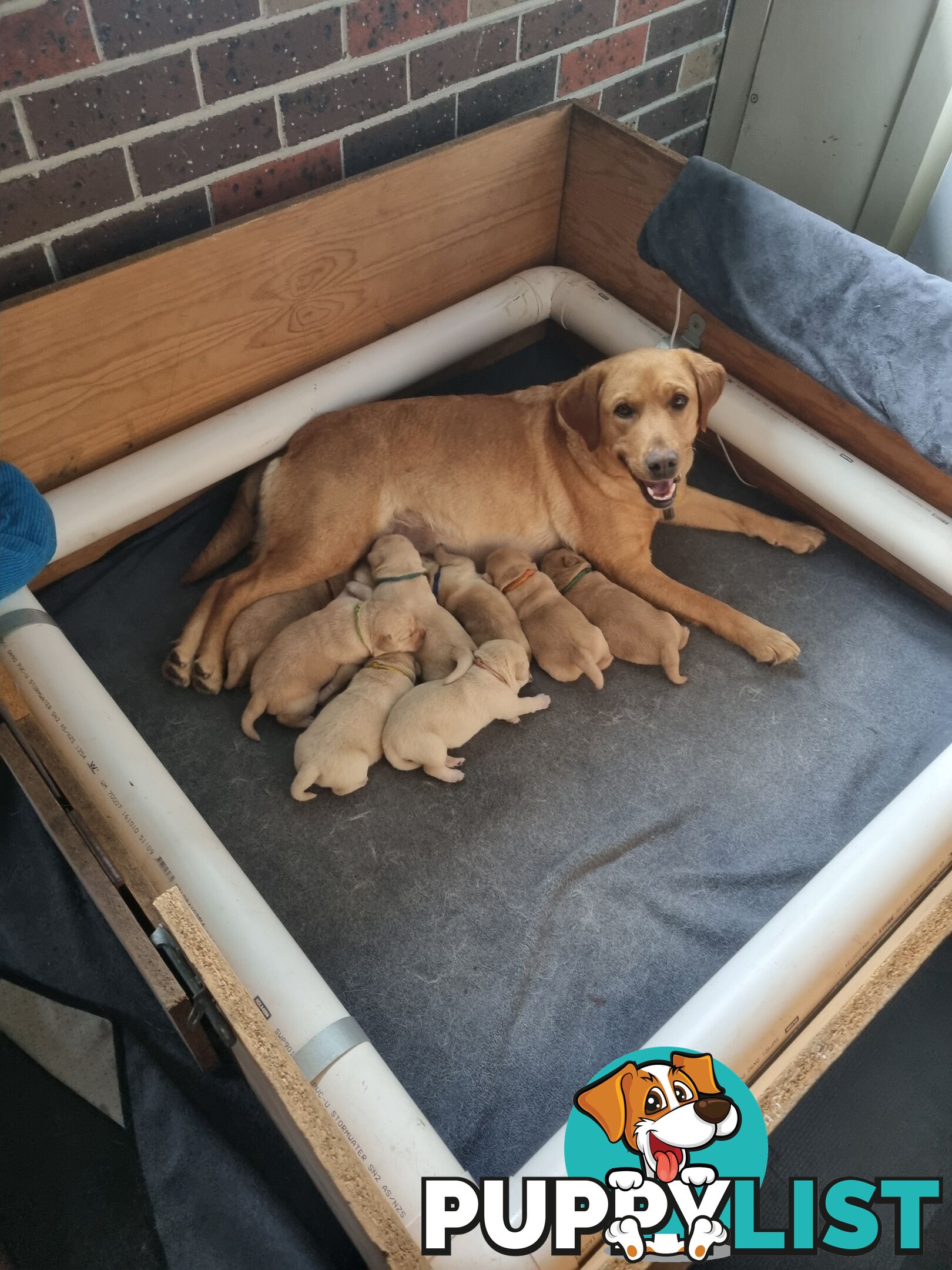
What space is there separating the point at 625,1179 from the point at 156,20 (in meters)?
2.41

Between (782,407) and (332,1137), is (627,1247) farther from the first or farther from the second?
(782,407)

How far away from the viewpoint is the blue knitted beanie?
1.77m

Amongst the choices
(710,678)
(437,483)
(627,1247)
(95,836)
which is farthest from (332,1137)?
(437,483)

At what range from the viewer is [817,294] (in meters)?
2.34

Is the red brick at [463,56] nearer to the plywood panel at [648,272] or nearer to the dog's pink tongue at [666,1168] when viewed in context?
the plywood panel at [648,272]

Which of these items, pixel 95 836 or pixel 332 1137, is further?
pixel 95 836

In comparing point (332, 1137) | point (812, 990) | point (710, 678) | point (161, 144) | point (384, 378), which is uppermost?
point (161, 144)

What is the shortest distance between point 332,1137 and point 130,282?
190 cm

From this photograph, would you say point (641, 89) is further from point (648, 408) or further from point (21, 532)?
point (21, 532)

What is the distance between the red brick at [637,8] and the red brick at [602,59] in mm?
33

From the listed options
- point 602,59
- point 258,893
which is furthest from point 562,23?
point 258,893

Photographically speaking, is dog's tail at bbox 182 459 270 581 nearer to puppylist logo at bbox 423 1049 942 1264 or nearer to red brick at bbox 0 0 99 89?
red brick at bbox 0 0 99 89

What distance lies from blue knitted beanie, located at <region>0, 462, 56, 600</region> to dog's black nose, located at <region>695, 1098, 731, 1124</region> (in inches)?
59.2

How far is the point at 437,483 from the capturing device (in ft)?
8.11
